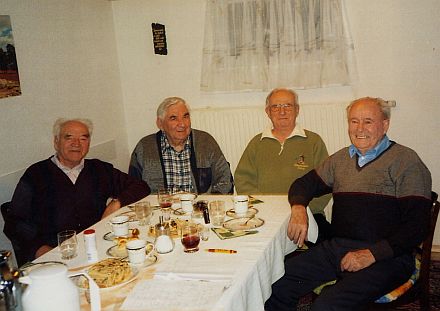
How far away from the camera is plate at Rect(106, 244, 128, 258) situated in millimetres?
1938

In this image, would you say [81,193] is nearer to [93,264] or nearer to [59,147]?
[59,147]

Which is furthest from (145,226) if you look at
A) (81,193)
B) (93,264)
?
(81,193)

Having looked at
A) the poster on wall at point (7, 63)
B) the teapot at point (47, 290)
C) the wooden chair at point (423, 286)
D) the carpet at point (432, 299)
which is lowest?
the carpet at point (432, 299)

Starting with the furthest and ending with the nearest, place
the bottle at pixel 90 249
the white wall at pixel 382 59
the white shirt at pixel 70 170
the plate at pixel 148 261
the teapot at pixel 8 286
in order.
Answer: the white wall at pixel 382 59 → the white shirt at pixel 70 170 → the bottle at pixel 90 249 → the plate at pixel 148 261 → the teapot at pixel 8 286

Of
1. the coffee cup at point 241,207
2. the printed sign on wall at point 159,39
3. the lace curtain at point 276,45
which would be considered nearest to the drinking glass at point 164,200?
the coffee cup at point 241,207

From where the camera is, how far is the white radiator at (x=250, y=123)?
3.79m

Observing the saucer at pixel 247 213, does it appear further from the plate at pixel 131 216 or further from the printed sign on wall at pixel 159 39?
the printed sign on wall at pixel 159 39

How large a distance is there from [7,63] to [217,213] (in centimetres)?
179

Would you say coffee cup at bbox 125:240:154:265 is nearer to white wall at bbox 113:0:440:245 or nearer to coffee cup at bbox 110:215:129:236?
coffee cup at bbox 110:215:129:236

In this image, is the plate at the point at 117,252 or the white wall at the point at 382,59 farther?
the white wall at the point at 382,59

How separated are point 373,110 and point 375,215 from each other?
525mm

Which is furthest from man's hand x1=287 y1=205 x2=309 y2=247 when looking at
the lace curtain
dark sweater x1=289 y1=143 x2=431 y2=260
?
the lace curtain

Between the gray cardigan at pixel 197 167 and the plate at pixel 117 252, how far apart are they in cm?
115

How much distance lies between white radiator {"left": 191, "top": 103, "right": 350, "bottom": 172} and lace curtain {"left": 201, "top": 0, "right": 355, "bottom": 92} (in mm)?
187
